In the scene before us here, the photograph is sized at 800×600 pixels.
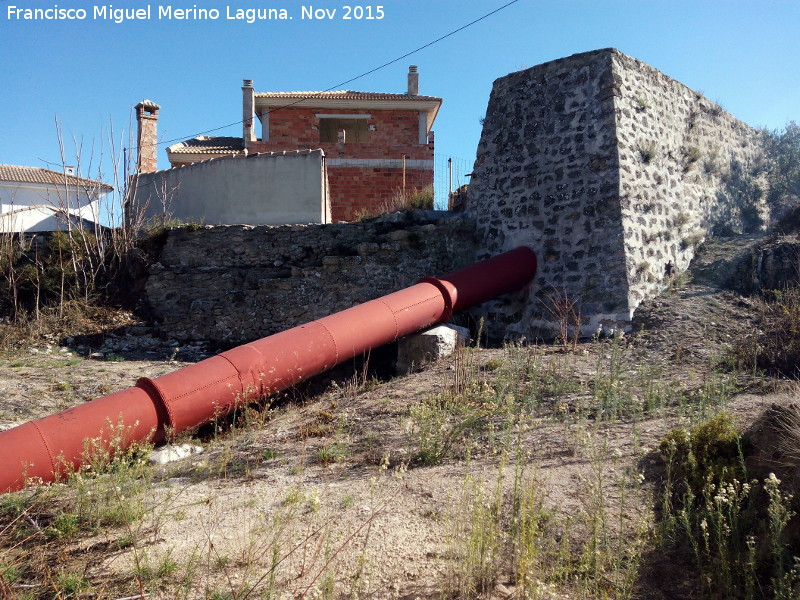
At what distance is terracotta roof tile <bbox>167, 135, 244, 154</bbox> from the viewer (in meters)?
20.0

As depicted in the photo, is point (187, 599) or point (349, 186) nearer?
point (187, 599)

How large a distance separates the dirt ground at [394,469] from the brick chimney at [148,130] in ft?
36.0

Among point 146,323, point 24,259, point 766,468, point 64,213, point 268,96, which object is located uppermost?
point 268,96

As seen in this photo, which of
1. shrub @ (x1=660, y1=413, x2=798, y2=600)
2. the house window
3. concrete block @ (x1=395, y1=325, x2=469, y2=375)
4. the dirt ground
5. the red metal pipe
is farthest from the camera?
the house window

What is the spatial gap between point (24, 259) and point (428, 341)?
7797 millimetres

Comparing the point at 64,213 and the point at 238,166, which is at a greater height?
the point at 238,166

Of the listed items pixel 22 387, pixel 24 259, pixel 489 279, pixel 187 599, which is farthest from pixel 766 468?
pixel 24 259

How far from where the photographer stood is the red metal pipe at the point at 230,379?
509 centimetres

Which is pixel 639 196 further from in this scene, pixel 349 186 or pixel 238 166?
pixel 349 186

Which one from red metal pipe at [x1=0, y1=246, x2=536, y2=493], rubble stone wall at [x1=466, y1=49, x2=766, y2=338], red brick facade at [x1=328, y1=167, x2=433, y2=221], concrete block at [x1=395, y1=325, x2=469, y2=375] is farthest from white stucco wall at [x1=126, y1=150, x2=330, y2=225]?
red brick facade at [x1=328, y1=167, x2=433, y2=221]

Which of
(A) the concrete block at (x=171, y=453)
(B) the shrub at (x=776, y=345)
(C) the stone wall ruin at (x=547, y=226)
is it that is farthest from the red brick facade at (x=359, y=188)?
(A) the concrete block at (x=171, y=453)

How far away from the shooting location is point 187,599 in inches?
116

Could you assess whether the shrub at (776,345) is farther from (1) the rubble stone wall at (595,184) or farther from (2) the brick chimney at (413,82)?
(2) the brick chimney at (413,82)

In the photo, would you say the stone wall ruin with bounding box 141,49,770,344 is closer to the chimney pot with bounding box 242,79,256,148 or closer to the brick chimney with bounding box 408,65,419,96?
the chimney pot with bounding box 242,79,256,148
